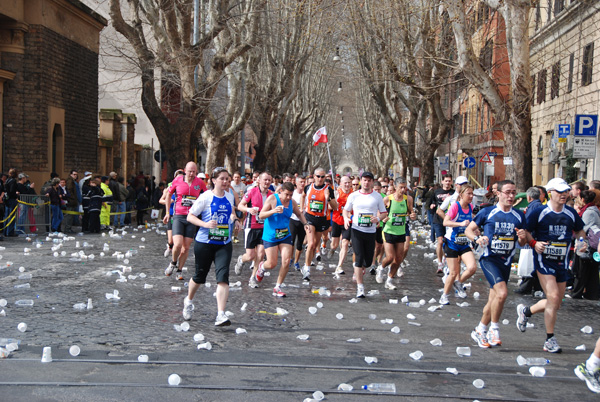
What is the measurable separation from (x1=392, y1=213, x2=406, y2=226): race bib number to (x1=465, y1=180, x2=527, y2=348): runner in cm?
417

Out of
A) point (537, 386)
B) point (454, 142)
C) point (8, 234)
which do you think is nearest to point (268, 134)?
point (8, 234)

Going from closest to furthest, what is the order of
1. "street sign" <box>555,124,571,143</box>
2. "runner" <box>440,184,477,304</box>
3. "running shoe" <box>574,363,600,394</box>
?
"running shoe" <box>574,363,600,394</box>, "runner" <box>440,184,477,304</box>, "street sign" <box>555,124,571,143</box>

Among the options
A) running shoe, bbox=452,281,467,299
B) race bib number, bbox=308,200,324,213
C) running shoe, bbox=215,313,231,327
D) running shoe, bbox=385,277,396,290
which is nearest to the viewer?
running shoe, bbox=215,313,231,327

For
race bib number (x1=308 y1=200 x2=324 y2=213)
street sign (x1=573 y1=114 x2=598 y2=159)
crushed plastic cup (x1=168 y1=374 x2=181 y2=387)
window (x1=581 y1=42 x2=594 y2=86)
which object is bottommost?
crushed plastic cup (x1=168 y1=374 x2=181 y2=387)

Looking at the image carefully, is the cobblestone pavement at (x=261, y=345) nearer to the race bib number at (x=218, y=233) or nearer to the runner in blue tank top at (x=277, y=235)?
the runner in blue tank top at (x=277, y=235)

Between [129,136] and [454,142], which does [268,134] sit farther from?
[454,142]

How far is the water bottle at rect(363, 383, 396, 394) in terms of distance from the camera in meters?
5.77

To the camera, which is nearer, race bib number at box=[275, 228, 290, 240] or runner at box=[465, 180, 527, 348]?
runner at box=[465, 180, 527, 348]

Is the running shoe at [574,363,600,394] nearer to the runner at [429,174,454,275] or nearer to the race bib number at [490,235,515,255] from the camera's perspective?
the race bib number at [490,235,515,255]

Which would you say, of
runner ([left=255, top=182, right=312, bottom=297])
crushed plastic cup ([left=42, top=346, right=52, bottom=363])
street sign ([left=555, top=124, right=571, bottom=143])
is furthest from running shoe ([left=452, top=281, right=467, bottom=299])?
street sign ([left=555, top=124, right=571, bottom=143])

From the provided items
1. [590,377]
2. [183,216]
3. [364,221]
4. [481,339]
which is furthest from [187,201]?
[590,377]

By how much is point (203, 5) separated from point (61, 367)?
915 inches

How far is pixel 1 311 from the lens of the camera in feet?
27.7

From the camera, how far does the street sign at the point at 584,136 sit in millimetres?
15461
